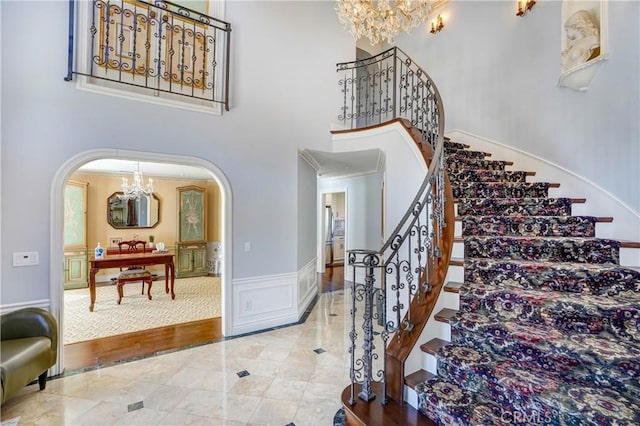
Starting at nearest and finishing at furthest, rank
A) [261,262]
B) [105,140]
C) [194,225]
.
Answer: [105,140]
[261,262]
[194,225]

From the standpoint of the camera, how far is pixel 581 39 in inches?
119

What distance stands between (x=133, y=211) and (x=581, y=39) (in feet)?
28.0

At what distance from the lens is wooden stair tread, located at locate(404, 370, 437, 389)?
1750mm

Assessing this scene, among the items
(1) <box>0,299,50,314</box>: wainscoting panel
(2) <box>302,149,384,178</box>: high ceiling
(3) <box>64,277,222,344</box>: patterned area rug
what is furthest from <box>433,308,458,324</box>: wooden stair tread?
(3) <box>64,277,222,344</box>: patterned area rug

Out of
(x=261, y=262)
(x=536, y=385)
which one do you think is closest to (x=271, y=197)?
(x=261, y=262)

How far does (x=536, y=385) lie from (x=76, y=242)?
8.04 m

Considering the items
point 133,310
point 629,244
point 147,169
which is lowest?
point 133,310

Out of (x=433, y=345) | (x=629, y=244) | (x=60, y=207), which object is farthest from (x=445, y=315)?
(x=60, y=207)

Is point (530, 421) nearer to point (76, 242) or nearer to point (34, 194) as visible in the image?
point (34, 194)

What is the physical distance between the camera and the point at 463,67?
4.92 meters

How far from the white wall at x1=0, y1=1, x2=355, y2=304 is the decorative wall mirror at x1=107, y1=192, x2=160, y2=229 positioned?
4.49 metres

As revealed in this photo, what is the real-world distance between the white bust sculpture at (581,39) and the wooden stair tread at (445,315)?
306cm

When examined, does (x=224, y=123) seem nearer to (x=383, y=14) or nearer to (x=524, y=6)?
(x=383, y=14)

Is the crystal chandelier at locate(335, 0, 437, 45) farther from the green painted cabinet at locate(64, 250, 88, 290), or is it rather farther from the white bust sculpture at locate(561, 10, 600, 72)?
the green painted cabinet at locate(64, 250, 88, 290)
